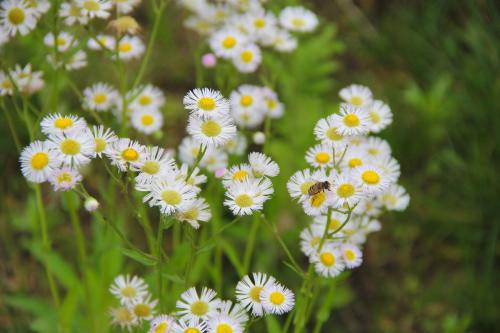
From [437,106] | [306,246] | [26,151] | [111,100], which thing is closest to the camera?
[26,151]

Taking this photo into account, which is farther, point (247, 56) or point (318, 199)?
point (247, 56)

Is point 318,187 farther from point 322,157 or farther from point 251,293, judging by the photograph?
point 251,293

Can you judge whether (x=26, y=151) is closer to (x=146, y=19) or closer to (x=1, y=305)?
(x=1, y=305)

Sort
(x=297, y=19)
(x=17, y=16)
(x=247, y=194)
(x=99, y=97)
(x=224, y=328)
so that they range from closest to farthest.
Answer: (x=224, y=328) < (x=247, y=194) < (x=17, y=16) < (x=99, y=97) < (x=297, y=19)

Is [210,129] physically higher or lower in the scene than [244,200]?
higher

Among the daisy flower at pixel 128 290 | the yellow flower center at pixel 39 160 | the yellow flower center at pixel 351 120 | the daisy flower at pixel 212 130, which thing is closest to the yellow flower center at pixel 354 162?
the yellow flower center at pixel 351 120

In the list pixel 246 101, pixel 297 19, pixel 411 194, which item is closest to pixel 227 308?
pixel 246 101

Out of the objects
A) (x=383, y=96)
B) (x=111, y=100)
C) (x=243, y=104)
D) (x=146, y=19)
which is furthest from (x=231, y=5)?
(x=146, y=19)
